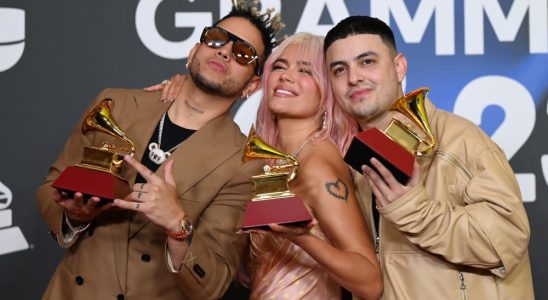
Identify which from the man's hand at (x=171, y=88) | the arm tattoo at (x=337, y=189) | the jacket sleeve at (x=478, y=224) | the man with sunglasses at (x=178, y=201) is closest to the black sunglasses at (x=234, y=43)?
the man with sunglasses at (x=178, y=201)

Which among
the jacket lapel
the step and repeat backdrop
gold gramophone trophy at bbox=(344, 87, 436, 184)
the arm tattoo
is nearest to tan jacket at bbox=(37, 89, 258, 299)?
the jacket lapel

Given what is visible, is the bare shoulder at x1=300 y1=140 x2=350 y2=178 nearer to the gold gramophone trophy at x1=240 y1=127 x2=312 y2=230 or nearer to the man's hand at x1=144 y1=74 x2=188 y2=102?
the gold gramophone trophy at x1=240 y1=127 x2=312 y2=230

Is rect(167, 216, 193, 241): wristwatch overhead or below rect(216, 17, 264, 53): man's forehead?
below

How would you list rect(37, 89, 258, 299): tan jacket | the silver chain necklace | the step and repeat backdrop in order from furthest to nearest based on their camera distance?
1. the step and repeat backdrop
2. the silver chain necklace
3. rect(37, 89, 258, 299): tan jacket

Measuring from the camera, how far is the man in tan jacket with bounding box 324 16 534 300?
2.19m

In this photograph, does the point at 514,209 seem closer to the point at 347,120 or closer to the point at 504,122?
the point at 347,120

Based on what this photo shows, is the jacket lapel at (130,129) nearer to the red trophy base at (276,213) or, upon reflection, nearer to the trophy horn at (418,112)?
the red trophy base at (276,213)

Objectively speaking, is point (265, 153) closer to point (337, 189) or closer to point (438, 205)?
point (337, 189)

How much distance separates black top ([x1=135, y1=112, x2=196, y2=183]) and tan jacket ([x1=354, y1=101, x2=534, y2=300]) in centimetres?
76

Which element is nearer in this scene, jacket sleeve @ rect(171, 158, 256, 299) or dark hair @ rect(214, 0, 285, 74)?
jacket sleeve @ rect(171, 158, 256, 299)

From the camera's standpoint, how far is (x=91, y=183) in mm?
2271

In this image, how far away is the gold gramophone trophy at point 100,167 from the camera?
225 centimetres

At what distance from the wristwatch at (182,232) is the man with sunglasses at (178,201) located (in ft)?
0.04

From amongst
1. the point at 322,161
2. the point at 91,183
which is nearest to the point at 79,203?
the point at 91,183
